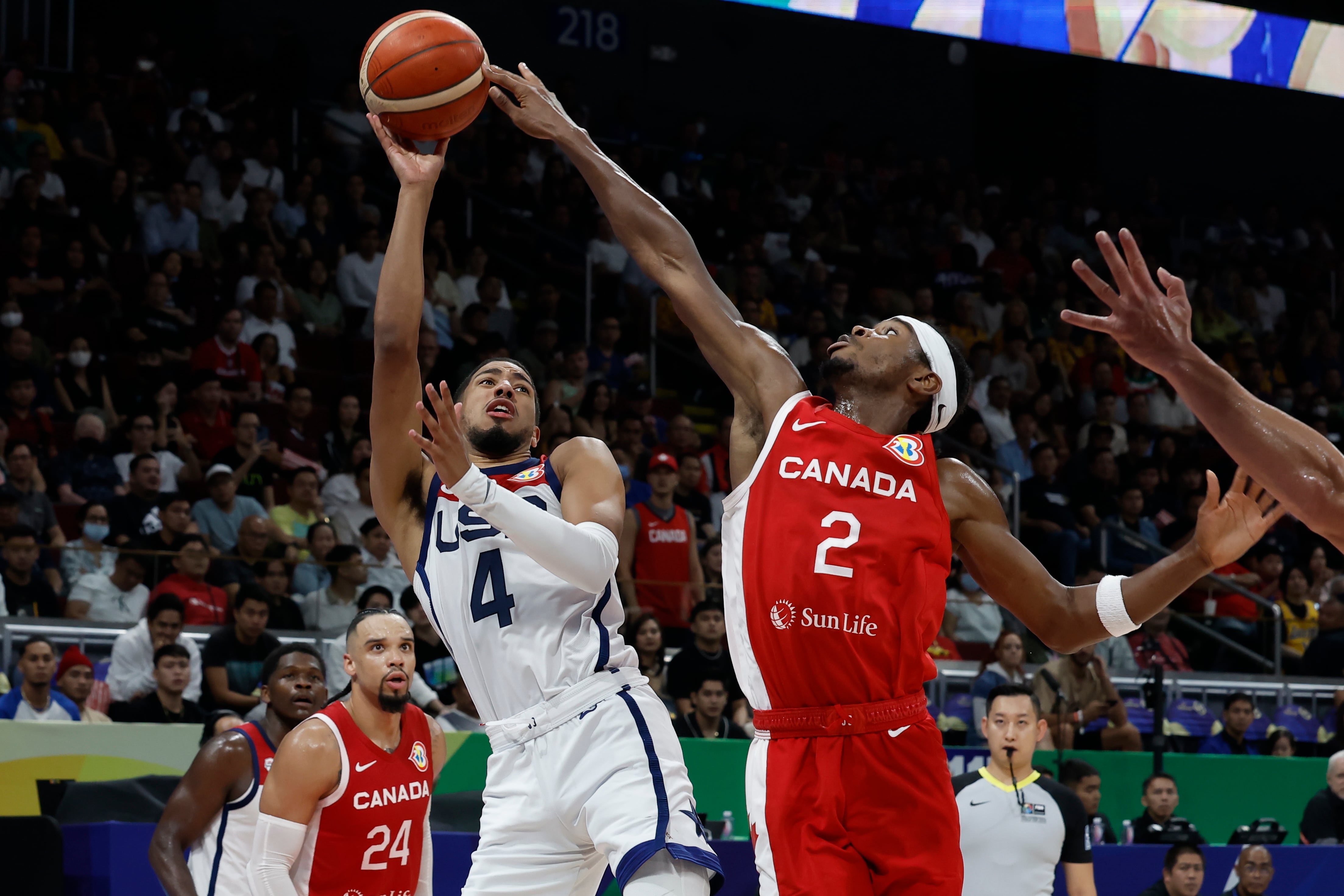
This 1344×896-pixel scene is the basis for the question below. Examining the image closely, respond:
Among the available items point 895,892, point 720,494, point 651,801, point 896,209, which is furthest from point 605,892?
point 896,209

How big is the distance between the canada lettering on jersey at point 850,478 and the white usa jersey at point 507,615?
0.78 meters

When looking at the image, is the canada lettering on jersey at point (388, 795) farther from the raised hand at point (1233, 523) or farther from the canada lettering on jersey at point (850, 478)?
the raised hand at point (1233, 523)

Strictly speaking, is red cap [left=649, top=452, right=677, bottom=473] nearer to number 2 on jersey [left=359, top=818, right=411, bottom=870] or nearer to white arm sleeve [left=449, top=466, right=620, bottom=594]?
number 2 on jersey [left=359, top=818, right=411, bottom=870]

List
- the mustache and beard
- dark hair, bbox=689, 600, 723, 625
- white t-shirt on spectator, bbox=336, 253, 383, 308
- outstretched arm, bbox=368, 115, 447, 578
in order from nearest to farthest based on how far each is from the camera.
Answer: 1. outstretched arm, bbox=368, 115, 447, 578
2. the mustache and beard
3. dark hair, bbox=689, 600, 723, 625
4. white t-shirt on spectator, bbox=336, 253, 383, 308

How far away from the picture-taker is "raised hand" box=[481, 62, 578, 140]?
4.54 m

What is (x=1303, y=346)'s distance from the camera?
18625mm

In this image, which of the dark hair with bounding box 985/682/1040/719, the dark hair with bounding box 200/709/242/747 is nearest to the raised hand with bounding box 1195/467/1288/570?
the dark hair with bounding box 985/682/1040/719

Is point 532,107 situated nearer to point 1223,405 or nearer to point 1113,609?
point 1113,609

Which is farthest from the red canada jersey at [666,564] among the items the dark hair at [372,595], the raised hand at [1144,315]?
the raised hand at [1144,315]

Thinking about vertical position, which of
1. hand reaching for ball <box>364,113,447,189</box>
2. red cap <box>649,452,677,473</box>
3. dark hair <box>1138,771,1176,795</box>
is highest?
hand reaching for ball <box>364,113,447,189</box>

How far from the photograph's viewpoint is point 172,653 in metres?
8.41

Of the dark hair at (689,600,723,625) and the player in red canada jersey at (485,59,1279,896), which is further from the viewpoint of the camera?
the dark hair at (689,600,723,625)

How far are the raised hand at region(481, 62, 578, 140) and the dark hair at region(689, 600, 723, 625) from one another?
564 cm

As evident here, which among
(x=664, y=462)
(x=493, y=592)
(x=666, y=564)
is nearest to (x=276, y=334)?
(x=664, y=462)
